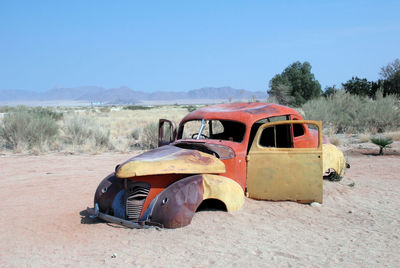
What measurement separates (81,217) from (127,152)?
28.1 feet

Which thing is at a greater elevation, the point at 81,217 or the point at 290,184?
the point at 290,184

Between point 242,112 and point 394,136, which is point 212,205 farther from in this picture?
point 394,136

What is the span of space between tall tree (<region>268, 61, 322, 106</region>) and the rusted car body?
87.2 ft

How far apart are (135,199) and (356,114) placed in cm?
1649

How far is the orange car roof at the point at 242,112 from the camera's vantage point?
688cm

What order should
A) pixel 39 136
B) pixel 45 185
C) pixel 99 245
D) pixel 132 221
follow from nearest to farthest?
1. pixel 99 245
2. pixel 132 221
3. pixel 45 185
4. pixel 39 136

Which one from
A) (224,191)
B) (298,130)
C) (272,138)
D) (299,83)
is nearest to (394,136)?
(298,130)

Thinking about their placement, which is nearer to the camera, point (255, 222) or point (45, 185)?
point (255, 222)

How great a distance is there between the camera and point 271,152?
6441 millimetres

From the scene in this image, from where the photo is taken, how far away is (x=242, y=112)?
275 inches

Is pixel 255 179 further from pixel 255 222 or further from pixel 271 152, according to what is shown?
pixel 255 222

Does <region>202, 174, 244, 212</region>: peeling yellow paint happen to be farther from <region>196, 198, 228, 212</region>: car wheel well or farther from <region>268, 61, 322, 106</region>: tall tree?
<region>268, 61, 322, 106</region>: tall tree

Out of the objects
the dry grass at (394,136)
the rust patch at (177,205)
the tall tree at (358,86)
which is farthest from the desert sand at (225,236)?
the tall tree at (358,86)

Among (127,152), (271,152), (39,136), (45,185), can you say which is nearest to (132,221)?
(271,152)
